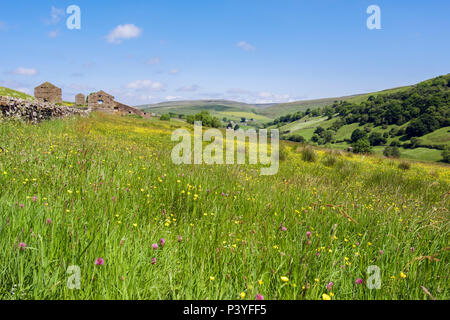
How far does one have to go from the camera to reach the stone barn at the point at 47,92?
47578mm

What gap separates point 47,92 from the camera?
159 feet

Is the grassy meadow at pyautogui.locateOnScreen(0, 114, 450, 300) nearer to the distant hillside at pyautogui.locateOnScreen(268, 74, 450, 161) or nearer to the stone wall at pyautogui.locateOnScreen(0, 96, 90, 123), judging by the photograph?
the stone wall at pyautogui.locateOnScreen(0, 96, 90, 123)

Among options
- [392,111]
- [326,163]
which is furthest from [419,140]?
[326,163]

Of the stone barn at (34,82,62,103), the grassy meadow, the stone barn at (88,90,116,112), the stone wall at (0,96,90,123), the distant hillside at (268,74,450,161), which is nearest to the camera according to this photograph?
the grassy meadow

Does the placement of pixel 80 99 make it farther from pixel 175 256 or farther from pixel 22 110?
pixel 175 256

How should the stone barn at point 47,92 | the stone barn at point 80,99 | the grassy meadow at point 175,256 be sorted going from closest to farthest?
1. the grassy meadow at point 175,256
2. the stone barn at point 47,92
3. the stone barn at point 80,99

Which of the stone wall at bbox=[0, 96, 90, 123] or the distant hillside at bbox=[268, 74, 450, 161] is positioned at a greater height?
the distant hillside at bbox=[268, 74, 450, 161]

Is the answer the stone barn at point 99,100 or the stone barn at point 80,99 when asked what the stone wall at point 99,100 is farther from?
the stone barn at point 80,99

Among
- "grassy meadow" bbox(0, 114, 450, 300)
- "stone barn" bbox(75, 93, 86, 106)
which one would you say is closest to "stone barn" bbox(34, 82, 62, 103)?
"stone barn" bbox(75, 93, 86, 106)

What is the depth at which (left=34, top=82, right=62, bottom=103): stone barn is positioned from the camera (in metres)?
47.6

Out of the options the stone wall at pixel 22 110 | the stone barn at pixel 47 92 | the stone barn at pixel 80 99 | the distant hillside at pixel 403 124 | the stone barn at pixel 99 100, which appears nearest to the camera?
the stone wall at pixel 22 110

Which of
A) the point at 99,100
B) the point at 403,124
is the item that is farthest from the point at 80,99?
the point at 403,124

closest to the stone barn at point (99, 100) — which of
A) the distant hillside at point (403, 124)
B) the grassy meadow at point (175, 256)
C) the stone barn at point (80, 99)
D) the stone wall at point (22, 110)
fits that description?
the stone barn at point (80, 99)
